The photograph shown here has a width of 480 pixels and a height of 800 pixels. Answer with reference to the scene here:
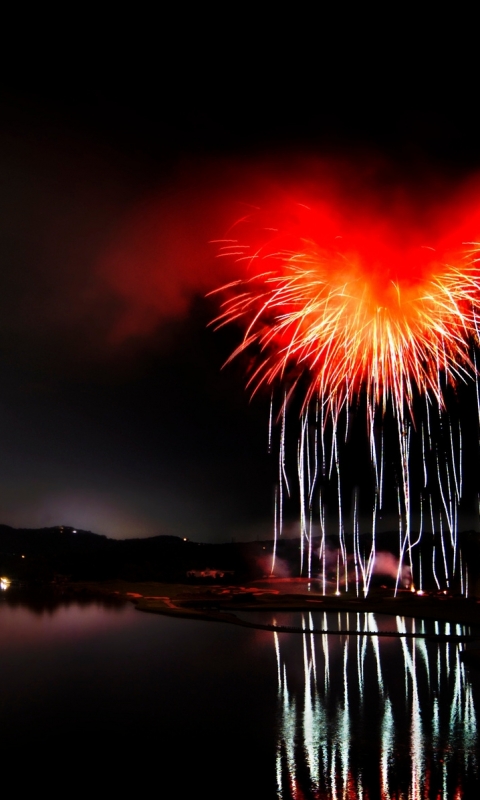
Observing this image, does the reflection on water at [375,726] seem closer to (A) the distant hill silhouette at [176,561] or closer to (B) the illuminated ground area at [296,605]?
(B) the illuminated ground area at [296,605]

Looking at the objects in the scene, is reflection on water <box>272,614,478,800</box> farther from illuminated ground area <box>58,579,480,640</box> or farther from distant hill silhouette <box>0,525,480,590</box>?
distant hill silhouette <box>0,525,480,590</box>

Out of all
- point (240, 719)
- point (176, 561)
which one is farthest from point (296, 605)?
point (176, 561)

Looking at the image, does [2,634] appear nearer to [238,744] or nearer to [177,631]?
[177,631]

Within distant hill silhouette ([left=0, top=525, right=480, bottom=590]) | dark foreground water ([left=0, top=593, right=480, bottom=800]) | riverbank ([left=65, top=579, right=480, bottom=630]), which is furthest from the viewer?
distant hill silhouette ([left=0, top=525, right=480, bottom=590])

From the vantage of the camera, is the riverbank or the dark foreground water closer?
the dark foreground water

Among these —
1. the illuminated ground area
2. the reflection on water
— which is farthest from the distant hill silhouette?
the reflection on water

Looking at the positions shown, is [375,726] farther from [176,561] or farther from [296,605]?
[176,561]
